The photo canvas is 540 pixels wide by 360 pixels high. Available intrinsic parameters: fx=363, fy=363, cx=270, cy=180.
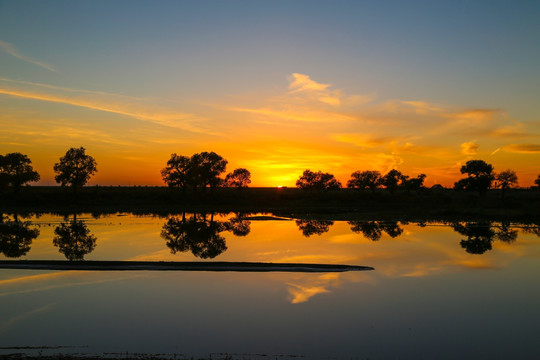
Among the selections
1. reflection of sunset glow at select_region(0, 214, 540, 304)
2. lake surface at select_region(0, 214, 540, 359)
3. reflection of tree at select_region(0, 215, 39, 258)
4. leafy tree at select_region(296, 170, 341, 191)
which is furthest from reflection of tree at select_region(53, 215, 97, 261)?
leafy tree at select_region(296, 170, 341, 191)

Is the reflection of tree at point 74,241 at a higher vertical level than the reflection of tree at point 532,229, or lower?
lower

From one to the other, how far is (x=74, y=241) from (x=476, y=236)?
4312cm

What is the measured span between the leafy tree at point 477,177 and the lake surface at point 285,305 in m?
103

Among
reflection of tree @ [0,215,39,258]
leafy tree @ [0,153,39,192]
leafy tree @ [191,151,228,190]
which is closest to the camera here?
reflection of tree @ [0,215,39,258]

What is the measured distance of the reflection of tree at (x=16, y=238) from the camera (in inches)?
1214

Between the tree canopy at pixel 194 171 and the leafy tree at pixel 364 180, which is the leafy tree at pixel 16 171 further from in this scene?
the leafy tree at pixel 364 180

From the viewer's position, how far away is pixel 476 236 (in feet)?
135

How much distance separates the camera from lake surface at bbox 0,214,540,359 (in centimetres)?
1276

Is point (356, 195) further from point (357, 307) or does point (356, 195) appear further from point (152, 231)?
point (357, 307)

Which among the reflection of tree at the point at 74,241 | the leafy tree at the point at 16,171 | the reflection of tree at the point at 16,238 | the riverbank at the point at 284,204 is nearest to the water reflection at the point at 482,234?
the riverbank at the point at 284,204

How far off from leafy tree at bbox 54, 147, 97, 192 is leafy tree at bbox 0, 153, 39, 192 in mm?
8137

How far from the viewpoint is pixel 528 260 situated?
28.4 m

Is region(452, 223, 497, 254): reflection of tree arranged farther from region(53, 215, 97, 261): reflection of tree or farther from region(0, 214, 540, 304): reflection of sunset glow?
region(53, 215, 97, 261): reflection of tree

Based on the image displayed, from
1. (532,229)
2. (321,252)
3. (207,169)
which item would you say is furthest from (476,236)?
(207,169)
